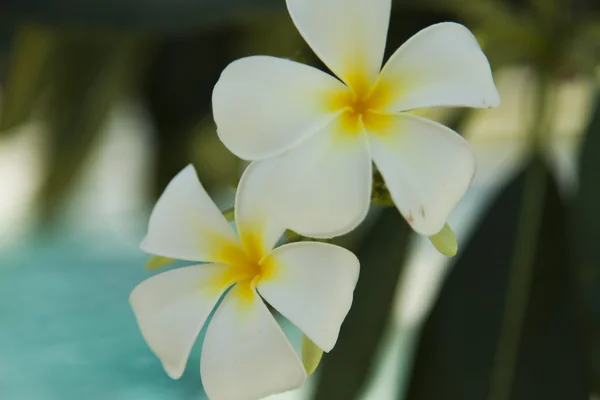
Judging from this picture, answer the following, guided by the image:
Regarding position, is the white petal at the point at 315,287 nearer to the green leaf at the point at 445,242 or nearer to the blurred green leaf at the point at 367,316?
the green leaf at the point at 445,242

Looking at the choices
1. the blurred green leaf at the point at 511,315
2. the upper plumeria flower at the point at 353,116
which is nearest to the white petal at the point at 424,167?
the upper plumeria flower at the point at 353,116

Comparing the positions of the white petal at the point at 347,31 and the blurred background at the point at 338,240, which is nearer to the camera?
the white petal at the point at 347,31

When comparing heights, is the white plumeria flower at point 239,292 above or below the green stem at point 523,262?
above

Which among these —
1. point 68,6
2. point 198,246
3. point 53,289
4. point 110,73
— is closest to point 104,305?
point 53,289

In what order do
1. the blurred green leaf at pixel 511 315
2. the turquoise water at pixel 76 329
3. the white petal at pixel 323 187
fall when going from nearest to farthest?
the white petal at pixel 323 187, the blurred green leaf at pixel 511 315, the turquoise water at pixel 76 329

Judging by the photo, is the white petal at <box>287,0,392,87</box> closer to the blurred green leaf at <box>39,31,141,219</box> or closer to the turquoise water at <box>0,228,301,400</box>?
the turquoise water at <box>0,228,301,400</box>

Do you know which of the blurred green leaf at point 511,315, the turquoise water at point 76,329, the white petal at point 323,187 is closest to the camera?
the white petal at point 323,187

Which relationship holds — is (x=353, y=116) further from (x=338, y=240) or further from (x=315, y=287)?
(x=338, y=240)

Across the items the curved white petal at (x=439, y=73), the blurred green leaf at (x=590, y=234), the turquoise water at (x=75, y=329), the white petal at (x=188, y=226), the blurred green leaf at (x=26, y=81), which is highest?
the curved white petal at (x=439, y=73)
